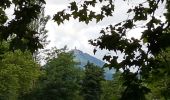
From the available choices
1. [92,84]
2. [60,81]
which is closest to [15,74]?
[60,81]

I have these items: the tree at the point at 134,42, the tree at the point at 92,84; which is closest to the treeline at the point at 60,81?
the tree at the point at 92,84

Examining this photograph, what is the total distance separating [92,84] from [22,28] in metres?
68.7

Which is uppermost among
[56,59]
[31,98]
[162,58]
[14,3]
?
[56,59]

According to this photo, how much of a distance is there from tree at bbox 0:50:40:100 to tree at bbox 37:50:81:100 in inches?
155

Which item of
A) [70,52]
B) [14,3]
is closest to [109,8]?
[14,3]

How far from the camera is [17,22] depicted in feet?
22.3

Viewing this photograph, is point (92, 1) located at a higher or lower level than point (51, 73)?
lower

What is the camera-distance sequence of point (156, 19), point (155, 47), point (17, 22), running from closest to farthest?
point (17, 22), point (155, 47), point (156, 19)

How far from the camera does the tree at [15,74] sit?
56.2 meters

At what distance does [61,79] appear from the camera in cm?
7275

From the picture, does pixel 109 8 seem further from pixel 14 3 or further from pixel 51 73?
pixel 51 73

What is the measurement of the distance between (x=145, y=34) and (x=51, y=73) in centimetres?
6619

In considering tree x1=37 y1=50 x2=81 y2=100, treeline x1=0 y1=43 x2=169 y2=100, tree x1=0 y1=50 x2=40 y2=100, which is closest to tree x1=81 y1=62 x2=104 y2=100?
treeline x1=0 y1=43 x2=169 y2=100

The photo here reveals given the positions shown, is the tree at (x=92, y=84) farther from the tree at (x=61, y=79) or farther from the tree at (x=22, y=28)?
the tree at (x=22, y=28)
